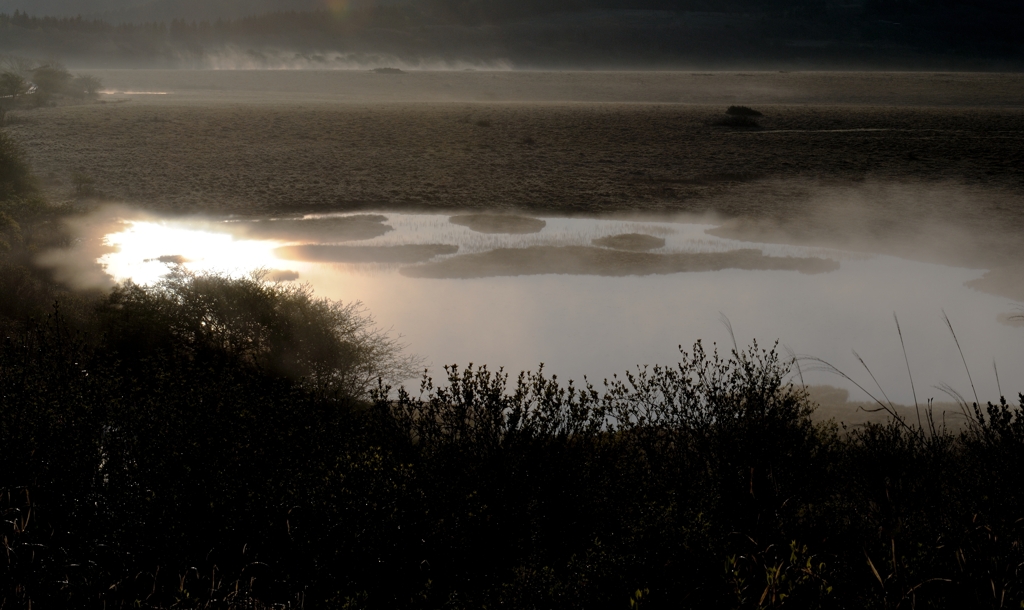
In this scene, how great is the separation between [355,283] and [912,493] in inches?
690

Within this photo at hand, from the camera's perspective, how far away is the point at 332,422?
10203 mm

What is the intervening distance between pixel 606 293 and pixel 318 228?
12.8m

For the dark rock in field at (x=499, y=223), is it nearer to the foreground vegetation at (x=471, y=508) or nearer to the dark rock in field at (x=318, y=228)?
the dark rock in field at (x=318, y=228)

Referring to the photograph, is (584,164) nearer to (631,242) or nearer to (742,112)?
(631,242)

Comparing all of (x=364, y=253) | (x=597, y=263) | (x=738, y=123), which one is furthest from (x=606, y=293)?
(x=738, y=123)

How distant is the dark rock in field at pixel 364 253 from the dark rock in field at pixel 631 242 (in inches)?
203

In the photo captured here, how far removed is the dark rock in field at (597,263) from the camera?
24.2 meters

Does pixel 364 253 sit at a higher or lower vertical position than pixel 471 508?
lower

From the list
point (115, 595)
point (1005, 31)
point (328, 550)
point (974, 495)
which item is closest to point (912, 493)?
point (974, 495)

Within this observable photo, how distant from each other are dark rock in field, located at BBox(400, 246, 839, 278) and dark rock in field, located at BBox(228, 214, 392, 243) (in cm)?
527

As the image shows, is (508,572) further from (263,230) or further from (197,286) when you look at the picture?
(263,230)

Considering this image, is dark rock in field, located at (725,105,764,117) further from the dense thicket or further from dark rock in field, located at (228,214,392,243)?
the dense thicket

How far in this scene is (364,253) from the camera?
26281 millimetres

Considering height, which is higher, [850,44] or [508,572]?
[850,44]
